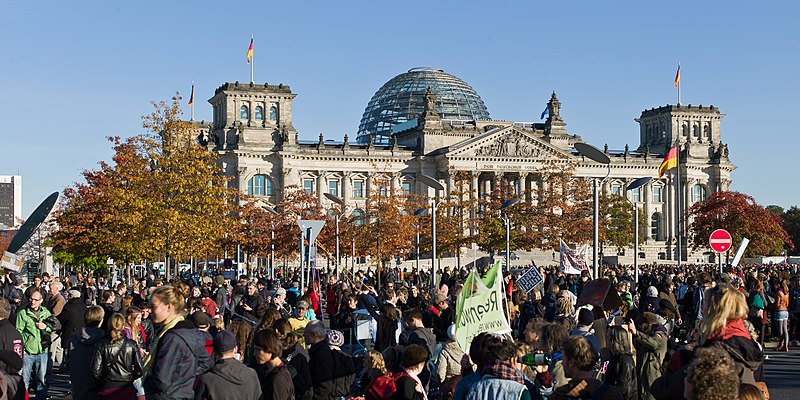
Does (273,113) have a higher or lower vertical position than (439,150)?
higher

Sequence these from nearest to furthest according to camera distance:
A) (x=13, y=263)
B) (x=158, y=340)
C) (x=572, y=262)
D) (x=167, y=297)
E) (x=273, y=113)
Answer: (x=158, y=340)
(x=167, y=297)
(x=13, y=263)
(x=572, y=262)
(x=273, y=113)

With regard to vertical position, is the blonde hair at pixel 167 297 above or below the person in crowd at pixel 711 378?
above

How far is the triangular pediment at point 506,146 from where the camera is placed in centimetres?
9812

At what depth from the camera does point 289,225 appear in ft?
227

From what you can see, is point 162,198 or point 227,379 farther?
point 162,198

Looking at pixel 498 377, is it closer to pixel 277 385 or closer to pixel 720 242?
pixel 277 385

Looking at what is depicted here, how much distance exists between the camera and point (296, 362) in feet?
33.4

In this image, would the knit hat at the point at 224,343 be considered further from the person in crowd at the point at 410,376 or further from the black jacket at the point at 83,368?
the black jacket at the point at 83,368

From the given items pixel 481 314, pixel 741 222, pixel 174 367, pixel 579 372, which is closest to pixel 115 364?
pixel 174 367

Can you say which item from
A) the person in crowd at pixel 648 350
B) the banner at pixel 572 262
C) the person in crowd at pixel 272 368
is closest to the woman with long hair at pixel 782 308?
the banner at pixel 572 262

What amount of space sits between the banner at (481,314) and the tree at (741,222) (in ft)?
243

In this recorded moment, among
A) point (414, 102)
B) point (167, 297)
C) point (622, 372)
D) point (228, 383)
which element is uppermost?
point (414, 102)

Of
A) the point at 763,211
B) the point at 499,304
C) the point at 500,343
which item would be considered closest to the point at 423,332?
the point at 499,304

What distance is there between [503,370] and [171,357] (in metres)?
2.93
